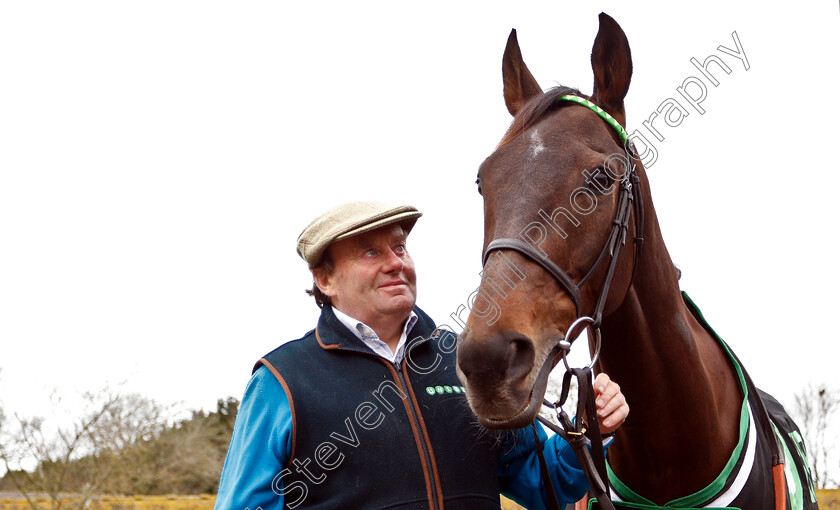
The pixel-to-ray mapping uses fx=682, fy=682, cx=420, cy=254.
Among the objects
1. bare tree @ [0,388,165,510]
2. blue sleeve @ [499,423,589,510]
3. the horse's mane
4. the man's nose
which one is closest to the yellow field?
bare tree @ [0,388,165,510]

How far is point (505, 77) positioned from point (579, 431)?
173 centimetres

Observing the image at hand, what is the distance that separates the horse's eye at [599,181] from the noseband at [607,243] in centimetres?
12

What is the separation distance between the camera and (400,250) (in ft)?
10.7

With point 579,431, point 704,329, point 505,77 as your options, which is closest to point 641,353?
point 579,431

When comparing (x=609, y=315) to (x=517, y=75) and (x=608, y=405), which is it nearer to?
(x=608, y=405)

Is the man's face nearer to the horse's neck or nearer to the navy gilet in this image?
the navy gilet

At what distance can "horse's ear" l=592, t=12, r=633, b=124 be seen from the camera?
278 cm

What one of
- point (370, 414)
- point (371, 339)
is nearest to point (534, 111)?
point (371, 339)

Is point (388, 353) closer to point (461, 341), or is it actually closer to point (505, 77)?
point (461, 341)

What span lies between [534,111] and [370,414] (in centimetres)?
139

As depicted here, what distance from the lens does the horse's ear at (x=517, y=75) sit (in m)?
3.24

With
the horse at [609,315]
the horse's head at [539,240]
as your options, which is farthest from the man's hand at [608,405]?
the horse's head at [539,240]

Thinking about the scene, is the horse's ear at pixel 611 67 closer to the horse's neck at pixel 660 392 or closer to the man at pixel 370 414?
the horse's neck at pixel 660 392

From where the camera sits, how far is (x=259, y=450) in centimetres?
271
